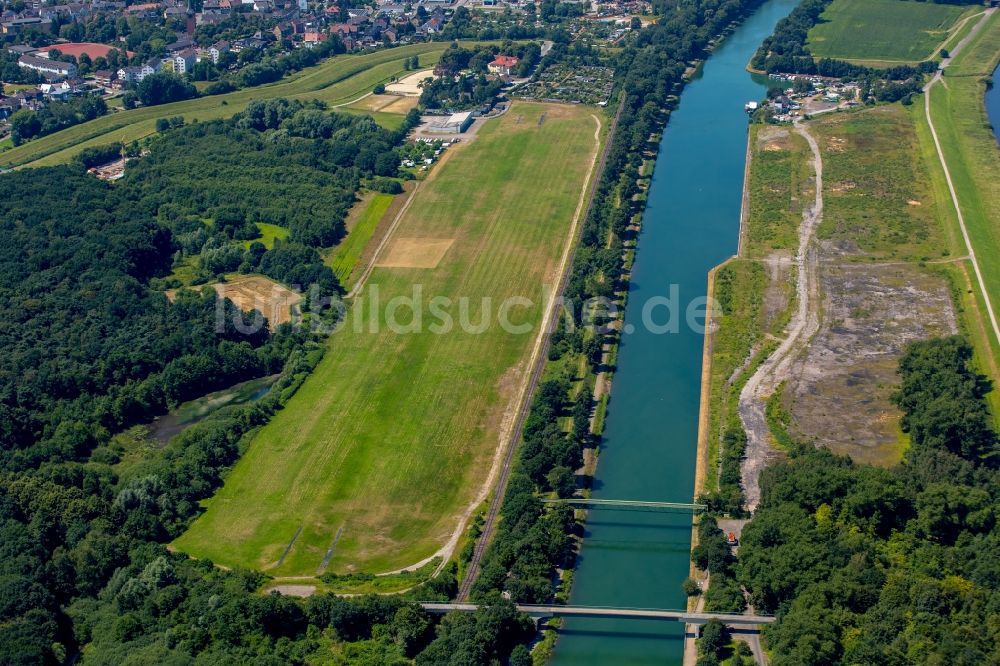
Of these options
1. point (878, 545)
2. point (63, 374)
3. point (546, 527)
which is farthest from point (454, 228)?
point (878, 545)

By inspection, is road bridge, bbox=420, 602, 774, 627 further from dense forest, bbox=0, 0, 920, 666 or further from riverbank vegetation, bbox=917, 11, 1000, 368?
riverbank vegetation, bbox=917, 11, 1000, 368

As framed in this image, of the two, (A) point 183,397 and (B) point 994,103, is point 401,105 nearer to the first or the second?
(A) point 183,397

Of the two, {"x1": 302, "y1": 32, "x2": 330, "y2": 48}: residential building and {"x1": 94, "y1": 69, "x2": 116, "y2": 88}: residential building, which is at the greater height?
{"x1": 302, "y1": 32, "x2": 330, "y2": 48}: residential building

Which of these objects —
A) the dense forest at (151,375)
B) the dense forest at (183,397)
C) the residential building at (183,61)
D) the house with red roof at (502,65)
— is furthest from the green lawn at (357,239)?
the residential building at (183,61)

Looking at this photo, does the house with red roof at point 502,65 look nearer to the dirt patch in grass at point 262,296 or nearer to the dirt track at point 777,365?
the dirt track at point 777,365

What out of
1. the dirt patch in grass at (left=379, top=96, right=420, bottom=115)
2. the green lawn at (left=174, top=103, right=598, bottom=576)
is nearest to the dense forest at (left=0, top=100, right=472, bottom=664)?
the green lawn at (left=174, top=103, right=598, bottom=576)
